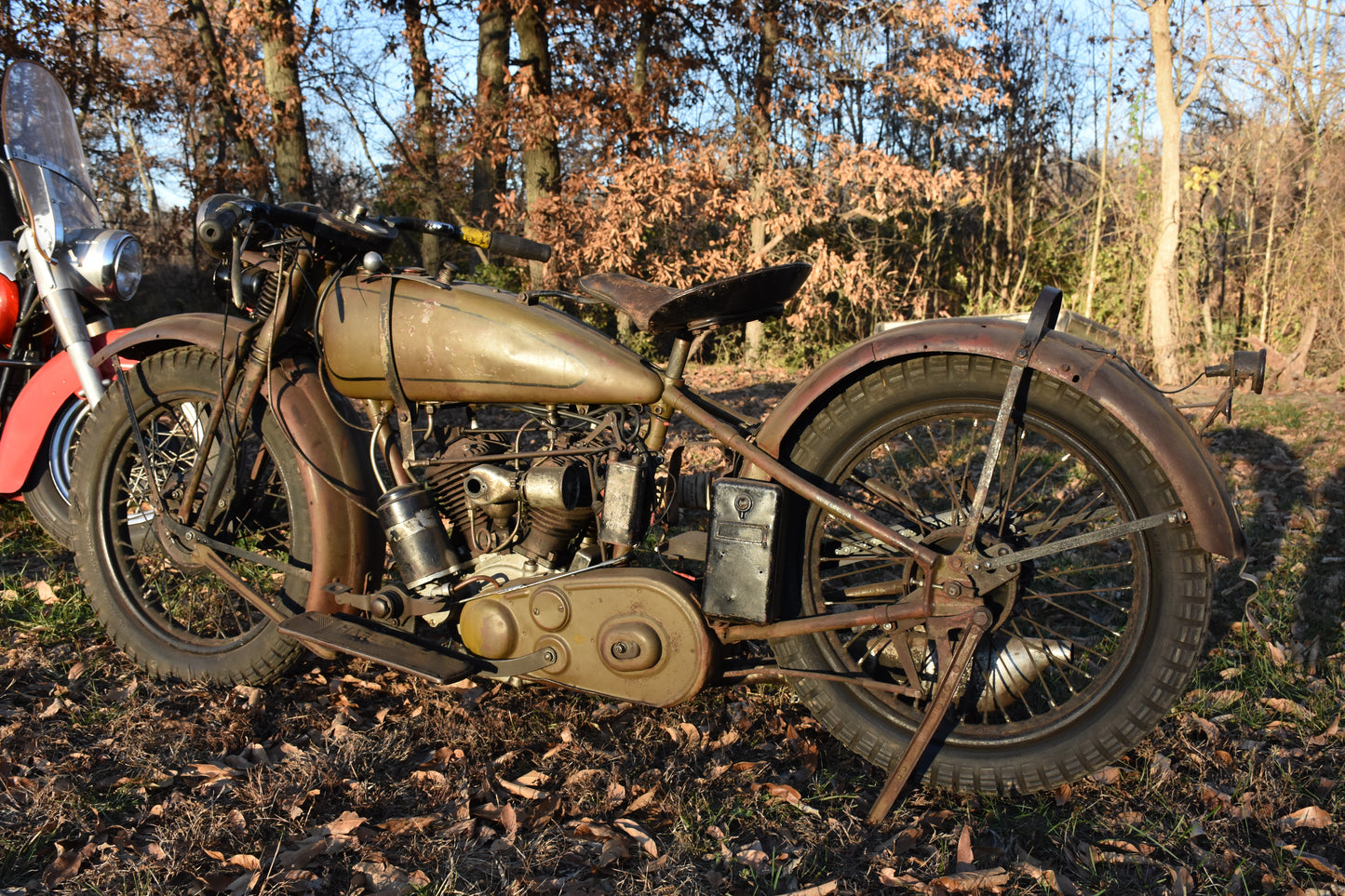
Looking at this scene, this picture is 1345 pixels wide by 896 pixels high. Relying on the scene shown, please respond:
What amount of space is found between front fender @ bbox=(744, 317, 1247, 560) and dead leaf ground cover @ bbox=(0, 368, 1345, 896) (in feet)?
2.61

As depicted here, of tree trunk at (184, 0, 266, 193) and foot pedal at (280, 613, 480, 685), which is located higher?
tree trunk at (184, 0, 266, 193)

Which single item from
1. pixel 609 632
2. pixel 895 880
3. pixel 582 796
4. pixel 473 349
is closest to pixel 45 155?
pixel 473 349

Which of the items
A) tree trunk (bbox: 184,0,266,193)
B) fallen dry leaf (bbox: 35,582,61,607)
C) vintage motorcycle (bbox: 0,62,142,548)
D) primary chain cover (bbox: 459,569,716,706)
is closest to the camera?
primary chain cover (bbox: 459,569,716,706)

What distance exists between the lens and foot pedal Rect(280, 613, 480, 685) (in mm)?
2508

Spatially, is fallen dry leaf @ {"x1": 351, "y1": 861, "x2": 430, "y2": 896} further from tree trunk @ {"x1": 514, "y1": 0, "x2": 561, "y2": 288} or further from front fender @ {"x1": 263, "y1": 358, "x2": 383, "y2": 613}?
tree trunk @ {"x1": 514, "y1": 0, "x2": 561, "y2": 288}

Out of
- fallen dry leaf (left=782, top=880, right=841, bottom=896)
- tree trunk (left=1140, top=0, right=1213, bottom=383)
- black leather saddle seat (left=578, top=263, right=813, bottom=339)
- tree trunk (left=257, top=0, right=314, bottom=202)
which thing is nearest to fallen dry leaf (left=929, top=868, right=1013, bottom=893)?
fallen dry leaf (left=782, top=880, right=841, bottom=896)

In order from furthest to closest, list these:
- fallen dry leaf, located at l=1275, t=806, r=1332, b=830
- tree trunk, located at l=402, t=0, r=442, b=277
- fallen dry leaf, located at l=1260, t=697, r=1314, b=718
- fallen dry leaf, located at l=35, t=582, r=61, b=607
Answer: tree trunk, located at l=402, t=0, r=442, b=277 < fallen dry leaf, located at l=35, t=582, r=61, b=607 < fallen dry leaf, located at l=1260, t=697, r=1314, b=718 < fallen dry leaf, located at l=1275, t=806, r=1332, b=830

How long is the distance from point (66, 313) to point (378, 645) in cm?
233

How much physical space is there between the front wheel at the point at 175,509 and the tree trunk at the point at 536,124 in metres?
5.99

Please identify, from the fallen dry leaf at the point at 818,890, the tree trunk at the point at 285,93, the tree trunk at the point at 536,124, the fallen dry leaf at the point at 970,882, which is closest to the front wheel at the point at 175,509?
the fallen dry leaf at the point at 818,890

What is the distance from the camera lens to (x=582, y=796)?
7.66 feet

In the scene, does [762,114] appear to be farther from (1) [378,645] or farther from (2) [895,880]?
(2) [895,880]

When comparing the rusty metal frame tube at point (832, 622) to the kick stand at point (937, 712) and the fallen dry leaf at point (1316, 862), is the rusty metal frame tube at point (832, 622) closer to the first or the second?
the kick stand at point (937, 712)

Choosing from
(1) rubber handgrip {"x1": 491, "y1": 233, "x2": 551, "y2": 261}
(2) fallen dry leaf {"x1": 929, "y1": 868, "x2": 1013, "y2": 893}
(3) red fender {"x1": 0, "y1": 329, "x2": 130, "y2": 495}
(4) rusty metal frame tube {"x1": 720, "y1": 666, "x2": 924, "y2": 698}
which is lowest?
(2) fallen dry leaf {"x1": 929, "y1": 868, "x2": 1013, "y2": 893}
